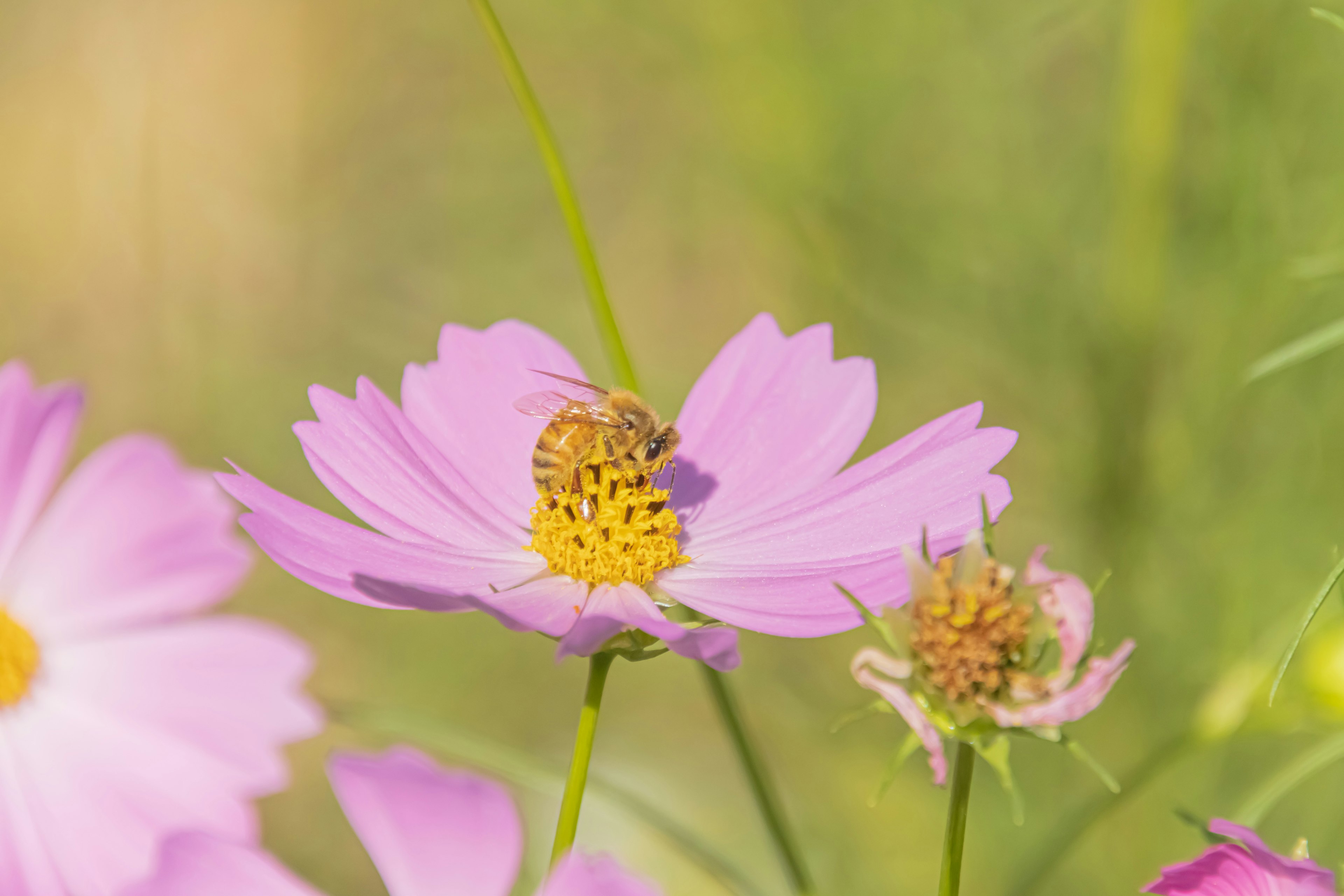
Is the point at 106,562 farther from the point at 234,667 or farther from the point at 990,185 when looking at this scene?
the point at 990,185

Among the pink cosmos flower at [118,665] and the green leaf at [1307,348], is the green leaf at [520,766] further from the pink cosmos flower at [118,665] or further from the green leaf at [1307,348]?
the green leaf at [1307,348]

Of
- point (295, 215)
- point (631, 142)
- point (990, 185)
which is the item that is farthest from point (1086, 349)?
point (295, 215)

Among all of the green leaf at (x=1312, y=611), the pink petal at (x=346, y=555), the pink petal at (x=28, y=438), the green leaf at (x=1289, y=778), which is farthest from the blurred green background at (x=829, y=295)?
the pink petal at (x=28, y=438)

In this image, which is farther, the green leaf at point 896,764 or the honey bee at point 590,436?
the honey bee at point 590,436

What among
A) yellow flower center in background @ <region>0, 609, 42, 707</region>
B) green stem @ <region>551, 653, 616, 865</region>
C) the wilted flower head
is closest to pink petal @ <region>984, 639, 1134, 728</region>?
the wilted flower head

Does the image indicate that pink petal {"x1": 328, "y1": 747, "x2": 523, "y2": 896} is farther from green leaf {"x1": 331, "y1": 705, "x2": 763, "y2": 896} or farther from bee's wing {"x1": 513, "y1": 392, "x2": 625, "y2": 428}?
bee's wing {"x1": 513, "y1": 392, "x2": 625, "y2": 428}

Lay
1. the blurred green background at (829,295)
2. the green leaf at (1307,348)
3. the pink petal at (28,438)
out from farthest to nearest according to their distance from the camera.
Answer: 1. the blurred green background at (829,295)
2. the pink petal at (28,438)
3. the green leaf at (1307,348)

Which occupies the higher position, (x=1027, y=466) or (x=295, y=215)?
(x=295, y=215)
